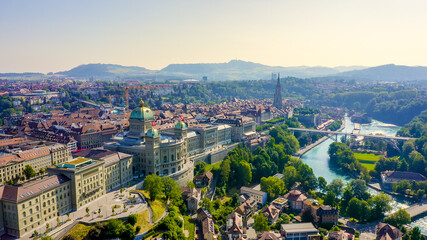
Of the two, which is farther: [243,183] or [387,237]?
[243,183]

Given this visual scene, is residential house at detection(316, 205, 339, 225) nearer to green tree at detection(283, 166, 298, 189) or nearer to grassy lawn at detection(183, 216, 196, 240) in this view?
green tree at detection(283, 166, 298, 189)

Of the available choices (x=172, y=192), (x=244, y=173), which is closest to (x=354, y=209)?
(x=244, y=173)

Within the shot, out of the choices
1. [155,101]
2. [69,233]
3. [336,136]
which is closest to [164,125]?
[69,233]

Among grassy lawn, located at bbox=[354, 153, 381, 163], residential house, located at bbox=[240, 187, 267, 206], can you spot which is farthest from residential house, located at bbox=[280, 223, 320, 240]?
grassy lawn, located at bbox=[354, 153, 381, 163]

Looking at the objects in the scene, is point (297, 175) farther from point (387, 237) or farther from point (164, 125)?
point (164, 125)

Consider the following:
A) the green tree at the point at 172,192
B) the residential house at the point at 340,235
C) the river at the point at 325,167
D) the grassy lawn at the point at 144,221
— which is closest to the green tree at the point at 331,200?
the residential house at the point at 340,235

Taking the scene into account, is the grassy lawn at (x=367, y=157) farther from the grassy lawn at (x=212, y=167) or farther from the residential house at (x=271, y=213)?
the residential house at (x=271, y=213)
